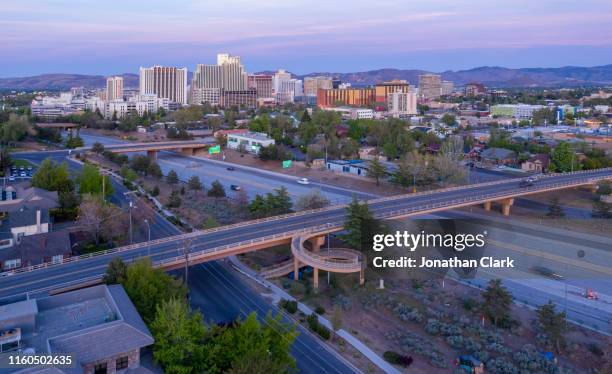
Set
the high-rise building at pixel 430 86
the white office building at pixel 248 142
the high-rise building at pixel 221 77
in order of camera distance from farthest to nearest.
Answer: the high-rise building at pixel 430 86
the high-rise building at pixel 221 77
the white office building at pixel 248 142

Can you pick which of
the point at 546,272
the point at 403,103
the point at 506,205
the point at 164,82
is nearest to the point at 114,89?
the point at 164,82

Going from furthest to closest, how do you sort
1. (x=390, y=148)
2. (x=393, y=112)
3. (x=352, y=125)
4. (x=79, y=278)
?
1. (x=393, y=112)
2. (x=352, y=125)
3. (x=390, y=148)
4. (x=79, y=278)

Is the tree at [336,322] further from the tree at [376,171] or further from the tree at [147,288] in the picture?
the tree at [376,171]

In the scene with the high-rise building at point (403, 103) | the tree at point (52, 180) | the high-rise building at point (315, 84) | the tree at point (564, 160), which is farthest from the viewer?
the high-rise building at point (315, 84)

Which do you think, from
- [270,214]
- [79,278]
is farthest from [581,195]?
[79,278]

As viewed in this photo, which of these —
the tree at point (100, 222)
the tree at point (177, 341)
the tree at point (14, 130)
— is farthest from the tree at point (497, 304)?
the tree at point (14, 130)

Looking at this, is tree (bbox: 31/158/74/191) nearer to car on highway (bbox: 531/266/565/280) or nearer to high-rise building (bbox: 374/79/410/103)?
car on highway (bbox: 531/266/565/280)

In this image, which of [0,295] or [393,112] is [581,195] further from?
[393,112]

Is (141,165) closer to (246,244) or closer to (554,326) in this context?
(246,244)
